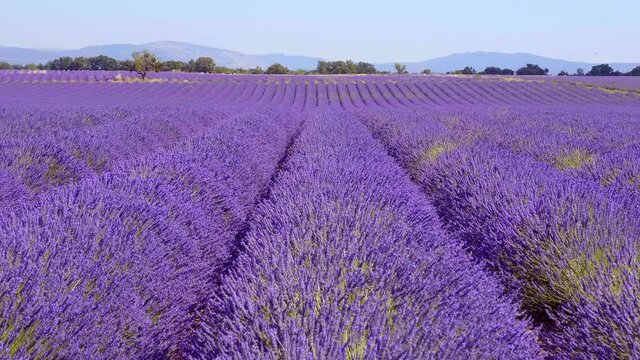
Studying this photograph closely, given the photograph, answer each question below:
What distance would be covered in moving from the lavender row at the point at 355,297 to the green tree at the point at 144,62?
35905 millimetres

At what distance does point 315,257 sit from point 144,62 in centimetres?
3884

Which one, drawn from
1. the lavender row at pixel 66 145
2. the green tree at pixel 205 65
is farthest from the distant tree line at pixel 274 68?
the lavender row at pixel 66 145

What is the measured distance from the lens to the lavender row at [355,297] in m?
1.68

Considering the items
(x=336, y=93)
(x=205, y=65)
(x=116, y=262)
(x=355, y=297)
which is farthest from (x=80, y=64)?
(x=355, y=297)

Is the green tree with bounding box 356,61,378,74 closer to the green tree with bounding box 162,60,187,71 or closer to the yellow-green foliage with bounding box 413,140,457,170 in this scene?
the green tree with bounding box 162,60,187,71

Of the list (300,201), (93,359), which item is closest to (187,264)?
(300,201)

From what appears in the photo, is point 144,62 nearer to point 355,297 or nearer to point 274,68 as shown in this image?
point 274,68

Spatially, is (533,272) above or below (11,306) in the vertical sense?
below

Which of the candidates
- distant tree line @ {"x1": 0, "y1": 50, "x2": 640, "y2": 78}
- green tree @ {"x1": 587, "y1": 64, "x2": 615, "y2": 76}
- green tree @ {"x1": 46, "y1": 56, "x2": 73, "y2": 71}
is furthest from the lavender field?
green tree @ {"x1": 46, "y1": 56, "x2": 73, "y2": 71}

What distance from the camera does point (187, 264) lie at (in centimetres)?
327

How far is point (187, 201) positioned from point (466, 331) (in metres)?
2.56

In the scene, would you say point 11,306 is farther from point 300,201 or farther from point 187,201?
point 187,201

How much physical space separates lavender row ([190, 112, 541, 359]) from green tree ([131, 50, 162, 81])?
35905 millimetres

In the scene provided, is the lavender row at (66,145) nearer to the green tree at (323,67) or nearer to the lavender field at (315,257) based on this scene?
the lavender field at (315,257)
